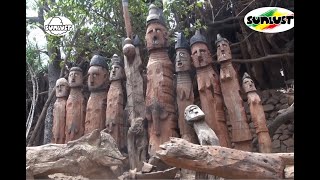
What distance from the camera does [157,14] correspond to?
5.87m

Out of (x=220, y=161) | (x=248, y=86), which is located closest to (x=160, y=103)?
(x=248, y=86)

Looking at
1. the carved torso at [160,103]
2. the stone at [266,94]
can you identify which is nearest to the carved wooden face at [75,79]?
the carved torso at [160,103]

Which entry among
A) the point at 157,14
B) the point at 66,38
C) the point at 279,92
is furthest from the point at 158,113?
the point at 66,38

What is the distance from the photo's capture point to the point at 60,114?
6258 millimetres

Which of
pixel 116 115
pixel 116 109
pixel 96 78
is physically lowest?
pixel 116 115

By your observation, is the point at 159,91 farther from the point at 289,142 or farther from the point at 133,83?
the point at 289,142

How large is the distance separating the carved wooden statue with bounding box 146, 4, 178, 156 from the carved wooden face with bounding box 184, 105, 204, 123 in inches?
18.0

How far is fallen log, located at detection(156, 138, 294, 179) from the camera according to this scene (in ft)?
12.1

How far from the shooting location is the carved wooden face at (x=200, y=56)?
544 cm

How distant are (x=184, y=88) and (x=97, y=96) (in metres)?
1.64

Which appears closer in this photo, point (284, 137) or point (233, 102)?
point (233, 102)

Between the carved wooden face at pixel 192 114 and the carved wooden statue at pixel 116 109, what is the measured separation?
4.33ft
